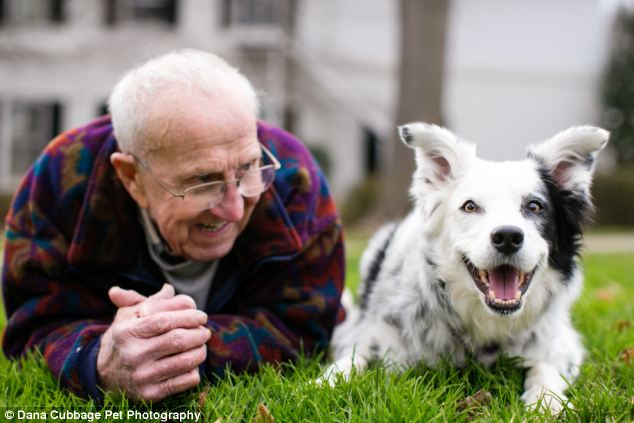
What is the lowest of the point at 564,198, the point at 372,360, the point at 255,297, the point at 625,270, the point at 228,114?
the point at 625,270

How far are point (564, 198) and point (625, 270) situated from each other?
4195 millimetres

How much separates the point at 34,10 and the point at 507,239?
17.8 metres

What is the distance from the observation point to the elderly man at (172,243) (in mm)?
2762

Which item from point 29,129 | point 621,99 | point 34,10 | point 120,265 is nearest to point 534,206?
point 120,265

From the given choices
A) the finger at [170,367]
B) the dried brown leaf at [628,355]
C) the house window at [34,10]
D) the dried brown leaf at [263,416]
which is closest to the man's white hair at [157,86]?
the finger at [170,367]

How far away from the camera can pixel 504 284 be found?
9.55 feet

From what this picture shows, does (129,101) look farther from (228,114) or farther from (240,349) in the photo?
(240,349)

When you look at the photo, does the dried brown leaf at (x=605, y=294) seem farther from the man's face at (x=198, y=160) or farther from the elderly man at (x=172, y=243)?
the man's face at (x=198, y=160)

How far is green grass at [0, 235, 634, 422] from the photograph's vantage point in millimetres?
2543

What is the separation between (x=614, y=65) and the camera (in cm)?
1925

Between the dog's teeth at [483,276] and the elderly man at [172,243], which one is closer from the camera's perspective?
the elderly man at [172,243]

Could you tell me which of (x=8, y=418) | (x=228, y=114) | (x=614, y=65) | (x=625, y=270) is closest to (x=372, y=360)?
(x=228, y=114)

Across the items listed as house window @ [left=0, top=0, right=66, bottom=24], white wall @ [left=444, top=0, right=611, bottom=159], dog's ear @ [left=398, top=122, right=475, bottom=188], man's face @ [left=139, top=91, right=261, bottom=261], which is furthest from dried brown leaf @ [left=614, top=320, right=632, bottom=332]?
house window @ [left=0, top=0, right=66, bottom=24]

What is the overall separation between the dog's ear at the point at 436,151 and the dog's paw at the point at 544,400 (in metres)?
1.00
